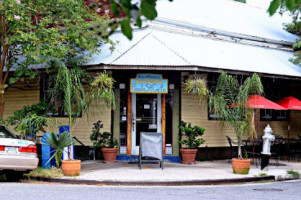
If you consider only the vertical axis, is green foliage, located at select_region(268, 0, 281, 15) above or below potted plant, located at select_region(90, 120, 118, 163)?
above

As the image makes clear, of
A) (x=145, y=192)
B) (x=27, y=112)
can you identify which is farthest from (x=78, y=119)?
(x=145, y=192)

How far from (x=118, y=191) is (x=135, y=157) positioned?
514cm

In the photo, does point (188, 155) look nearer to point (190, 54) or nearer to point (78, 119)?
point (190, 54)

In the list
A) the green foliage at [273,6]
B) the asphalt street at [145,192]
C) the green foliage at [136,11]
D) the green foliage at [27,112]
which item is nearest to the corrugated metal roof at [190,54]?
the green foliage at [27,112]

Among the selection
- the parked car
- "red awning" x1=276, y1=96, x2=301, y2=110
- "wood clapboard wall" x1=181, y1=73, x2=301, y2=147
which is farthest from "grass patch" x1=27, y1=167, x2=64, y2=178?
"red awning" x1=276, y1=96, x2=301, y2=110

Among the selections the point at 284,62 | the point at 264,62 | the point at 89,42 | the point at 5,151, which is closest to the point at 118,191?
the point at 5,151

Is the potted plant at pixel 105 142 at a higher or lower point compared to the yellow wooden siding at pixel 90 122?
lower

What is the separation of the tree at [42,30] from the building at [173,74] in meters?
1.09

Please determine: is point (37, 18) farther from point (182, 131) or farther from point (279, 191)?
point (279, 191)

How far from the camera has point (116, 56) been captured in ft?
46.0

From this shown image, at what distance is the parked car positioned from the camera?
9.73 meters

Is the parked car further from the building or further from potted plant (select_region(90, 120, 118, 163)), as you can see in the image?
the building

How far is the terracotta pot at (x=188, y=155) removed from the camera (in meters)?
13.8

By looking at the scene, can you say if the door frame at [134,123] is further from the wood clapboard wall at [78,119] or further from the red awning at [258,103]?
the red awning at [258,103]
